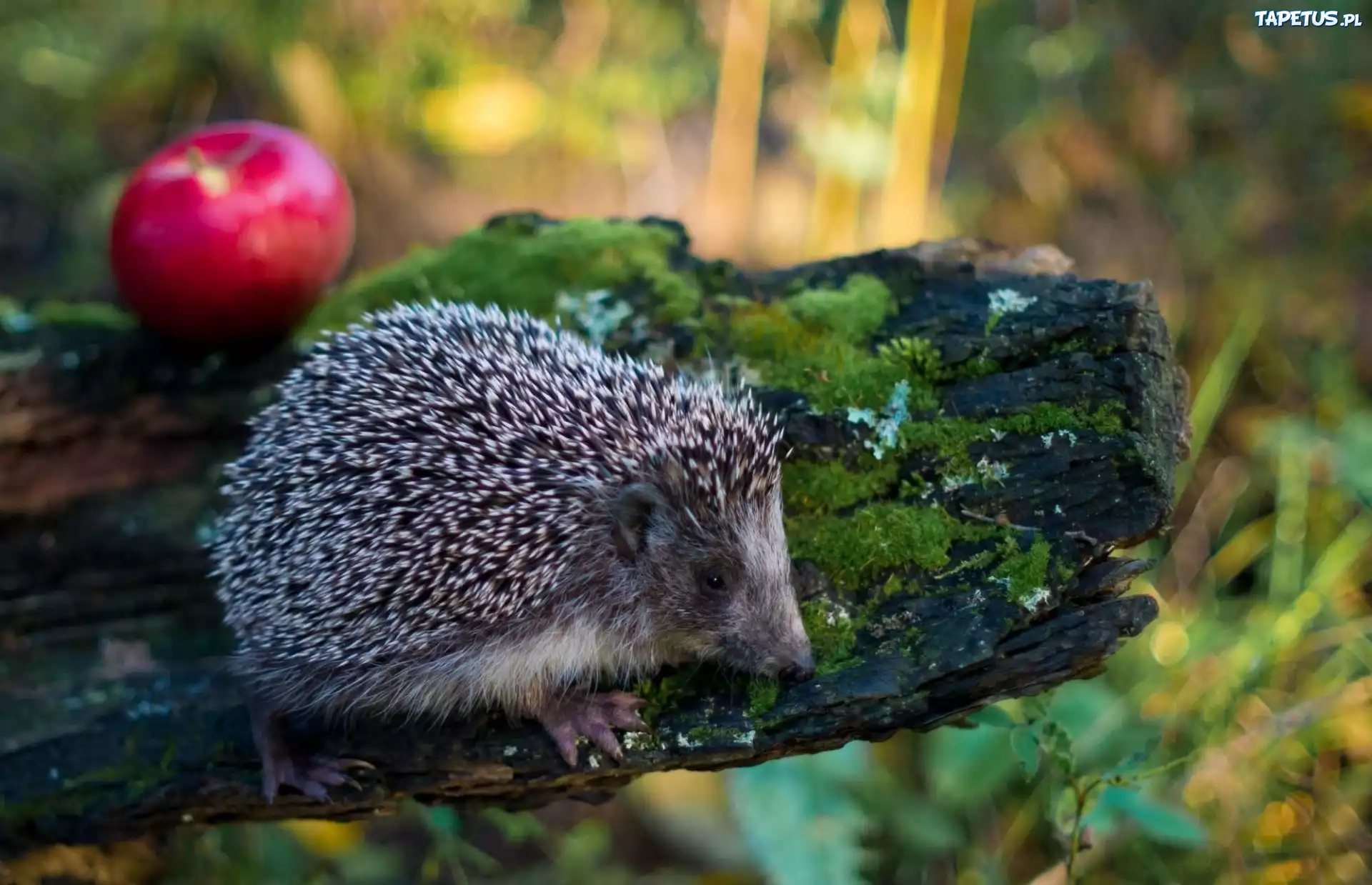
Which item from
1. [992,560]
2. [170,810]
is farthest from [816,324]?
[170,810]

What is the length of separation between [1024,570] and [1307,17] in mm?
4879

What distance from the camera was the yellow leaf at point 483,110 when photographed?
26.5 ft

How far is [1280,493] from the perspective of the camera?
543cm

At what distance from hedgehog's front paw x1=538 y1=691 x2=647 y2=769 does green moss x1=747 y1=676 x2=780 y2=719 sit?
1.15 ft

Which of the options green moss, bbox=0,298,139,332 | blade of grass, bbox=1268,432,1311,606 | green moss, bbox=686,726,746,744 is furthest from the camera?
blade of grass, bbox=1268,432,1311,606

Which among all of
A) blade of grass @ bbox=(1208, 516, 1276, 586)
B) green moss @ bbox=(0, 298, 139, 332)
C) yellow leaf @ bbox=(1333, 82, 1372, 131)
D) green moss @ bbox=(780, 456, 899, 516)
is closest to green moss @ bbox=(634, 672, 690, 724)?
green moss @ bbox=(780, 456, 899, 516)

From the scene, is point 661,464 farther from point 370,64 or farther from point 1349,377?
point 370,64

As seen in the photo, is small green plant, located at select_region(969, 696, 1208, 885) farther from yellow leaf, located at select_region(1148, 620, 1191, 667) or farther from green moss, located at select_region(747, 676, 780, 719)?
yellow leaf, located at select_region(1148, 620, 1191, 667)

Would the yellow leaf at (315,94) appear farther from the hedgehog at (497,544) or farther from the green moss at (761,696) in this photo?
the green moss at (761,696)

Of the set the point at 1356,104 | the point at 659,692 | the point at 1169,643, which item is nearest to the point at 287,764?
the point at 659,692

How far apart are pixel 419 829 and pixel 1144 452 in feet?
14.4

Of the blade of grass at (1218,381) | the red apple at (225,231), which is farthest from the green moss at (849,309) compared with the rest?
the blade of grass at (1218,381)

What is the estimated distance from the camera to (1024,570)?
3.02m

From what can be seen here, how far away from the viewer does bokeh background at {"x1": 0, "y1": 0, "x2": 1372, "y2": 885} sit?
4305 millimetres
